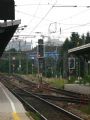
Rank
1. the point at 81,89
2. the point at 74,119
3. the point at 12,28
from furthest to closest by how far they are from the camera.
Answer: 1. the point at 81,89
2. the point at 12,28
3. the point at 74,119

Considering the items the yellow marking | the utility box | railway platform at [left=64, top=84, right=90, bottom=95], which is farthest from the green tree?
the yellow marking

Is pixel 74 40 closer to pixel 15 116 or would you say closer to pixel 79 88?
pixel 79 88

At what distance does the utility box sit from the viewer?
91.1ft

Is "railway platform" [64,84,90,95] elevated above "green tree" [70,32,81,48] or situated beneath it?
situated beneath

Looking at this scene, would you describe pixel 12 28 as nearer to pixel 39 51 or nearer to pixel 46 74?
Answer: pixel 39 51

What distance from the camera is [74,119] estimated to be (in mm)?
18906

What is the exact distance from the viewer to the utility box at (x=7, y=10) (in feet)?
91.1

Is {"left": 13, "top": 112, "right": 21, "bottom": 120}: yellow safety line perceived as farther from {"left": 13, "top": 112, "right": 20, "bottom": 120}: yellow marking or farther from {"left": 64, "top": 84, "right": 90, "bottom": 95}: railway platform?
{"left": 64, "top": 84, "right": 90, "bottom": 95}: railway platform

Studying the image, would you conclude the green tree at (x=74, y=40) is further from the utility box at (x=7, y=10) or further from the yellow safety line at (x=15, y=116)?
the yellow safety line at (x=15, y=116)

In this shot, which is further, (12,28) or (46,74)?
(46,74)

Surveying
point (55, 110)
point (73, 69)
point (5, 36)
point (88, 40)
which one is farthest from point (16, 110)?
point (88, 40)

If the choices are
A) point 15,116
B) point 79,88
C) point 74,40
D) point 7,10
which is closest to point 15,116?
point 15,116

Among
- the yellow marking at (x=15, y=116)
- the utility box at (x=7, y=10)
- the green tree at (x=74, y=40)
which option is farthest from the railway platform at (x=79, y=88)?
the green tree at (x=74, y=40)

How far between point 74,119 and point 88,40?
75.8 m
